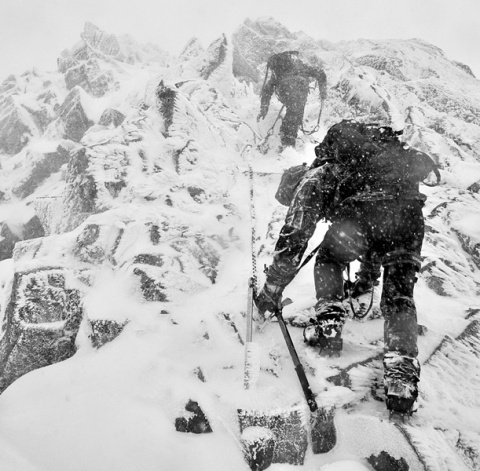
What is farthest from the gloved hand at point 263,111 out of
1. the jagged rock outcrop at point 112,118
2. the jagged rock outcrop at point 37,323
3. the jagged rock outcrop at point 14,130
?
the jagged rock outcrop at point 14,130

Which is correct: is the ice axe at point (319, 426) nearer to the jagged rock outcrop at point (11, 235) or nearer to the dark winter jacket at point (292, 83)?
the dark winter jacket at point (292, 83)

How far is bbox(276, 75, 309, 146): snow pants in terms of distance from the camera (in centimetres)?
1104

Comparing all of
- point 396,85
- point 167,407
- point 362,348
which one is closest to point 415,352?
point 362,348

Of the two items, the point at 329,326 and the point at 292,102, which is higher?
the point at 292,102

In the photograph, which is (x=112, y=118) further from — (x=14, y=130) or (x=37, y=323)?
(x=37, y=323)

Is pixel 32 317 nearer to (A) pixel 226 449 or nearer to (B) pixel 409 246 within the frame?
(A) pixel 226 449

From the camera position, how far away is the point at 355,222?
12.1 feet

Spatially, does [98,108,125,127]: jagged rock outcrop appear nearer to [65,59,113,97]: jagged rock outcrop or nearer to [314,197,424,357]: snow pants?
[65,59,113,97]: jagged rock outcrop

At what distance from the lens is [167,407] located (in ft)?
9.07

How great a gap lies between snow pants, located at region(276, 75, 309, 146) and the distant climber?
7.30 meters

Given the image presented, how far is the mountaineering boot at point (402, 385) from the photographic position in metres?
2.62

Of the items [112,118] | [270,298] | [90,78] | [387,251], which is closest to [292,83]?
[387,251]

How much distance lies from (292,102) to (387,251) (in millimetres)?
9021

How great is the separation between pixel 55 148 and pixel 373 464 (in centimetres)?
2244
